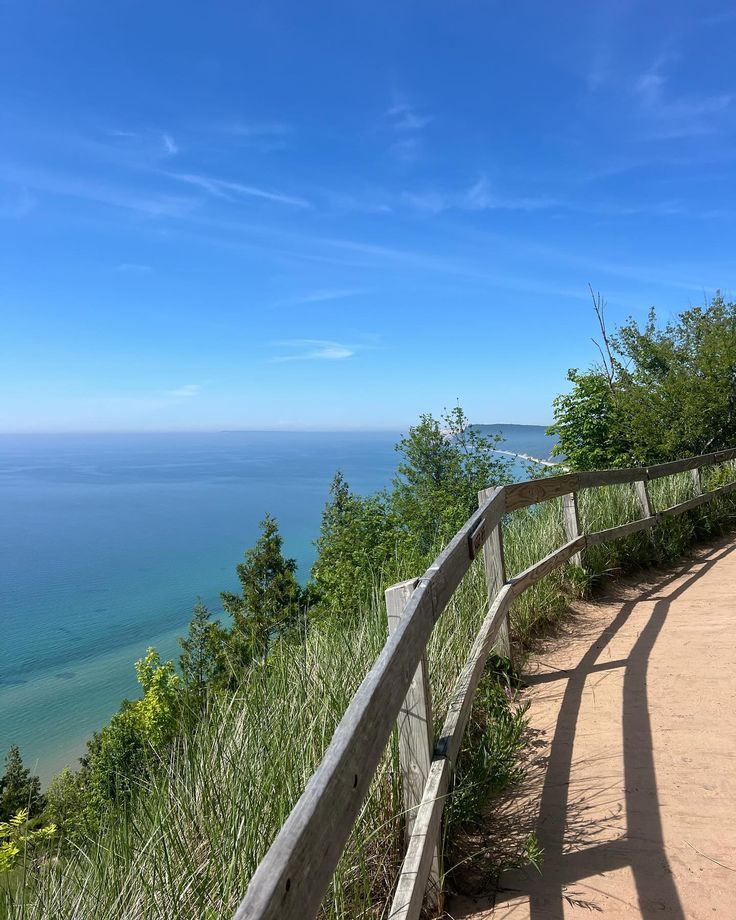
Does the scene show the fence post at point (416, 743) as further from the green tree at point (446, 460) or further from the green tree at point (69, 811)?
the green tree at point (446, 460)

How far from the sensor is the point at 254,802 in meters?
2.21

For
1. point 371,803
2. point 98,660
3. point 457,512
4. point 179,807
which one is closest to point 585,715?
point 371,803

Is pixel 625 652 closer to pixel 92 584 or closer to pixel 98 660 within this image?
pixel 98 660

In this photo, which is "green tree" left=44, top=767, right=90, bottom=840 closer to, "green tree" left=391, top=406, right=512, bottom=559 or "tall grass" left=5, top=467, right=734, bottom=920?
"tall grass" left=5, top=467, right=734, bottom=920

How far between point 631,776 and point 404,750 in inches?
58.4

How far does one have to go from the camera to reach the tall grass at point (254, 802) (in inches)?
80.4

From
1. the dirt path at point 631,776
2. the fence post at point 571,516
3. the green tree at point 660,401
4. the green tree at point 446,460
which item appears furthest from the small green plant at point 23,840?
the green tree at point 446,460

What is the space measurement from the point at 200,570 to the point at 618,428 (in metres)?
89.1

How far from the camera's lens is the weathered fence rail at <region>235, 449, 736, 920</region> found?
3.49 ft

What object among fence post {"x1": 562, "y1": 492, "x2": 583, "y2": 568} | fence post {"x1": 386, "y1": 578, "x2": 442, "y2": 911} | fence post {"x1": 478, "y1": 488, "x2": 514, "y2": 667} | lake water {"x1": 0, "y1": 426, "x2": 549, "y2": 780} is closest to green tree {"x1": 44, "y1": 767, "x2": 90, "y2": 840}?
lake water {"x1": 0, "y1": 426, "x2": 549, "y2": 780}

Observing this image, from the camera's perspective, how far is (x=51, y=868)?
2.55 m

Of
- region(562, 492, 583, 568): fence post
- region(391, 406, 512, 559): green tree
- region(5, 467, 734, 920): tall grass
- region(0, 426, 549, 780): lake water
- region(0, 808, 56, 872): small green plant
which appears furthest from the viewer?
region(0, 426, 549, 780): lake water

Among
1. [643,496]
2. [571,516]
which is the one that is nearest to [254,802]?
[571,516]

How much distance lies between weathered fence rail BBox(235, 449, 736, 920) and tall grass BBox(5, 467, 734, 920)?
18 cm
